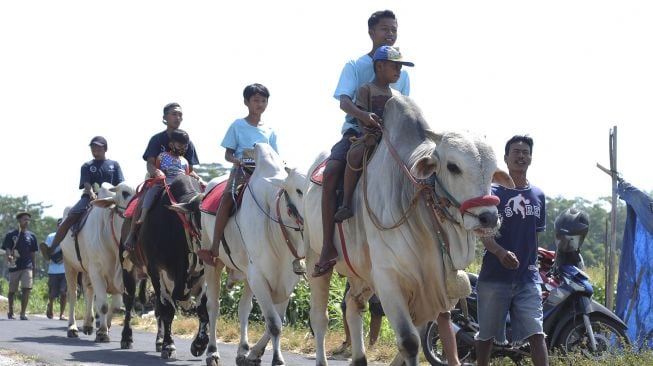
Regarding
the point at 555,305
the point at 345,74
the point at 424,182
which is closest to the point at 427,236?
the point at 424,182

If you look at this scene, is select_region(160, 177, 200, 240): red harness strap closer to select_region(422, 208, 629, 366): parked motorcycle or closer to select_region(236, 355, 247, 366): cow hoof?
select_region(236, 355, 247, 366): cow hoof

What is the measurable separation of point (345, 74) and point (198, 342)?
4312 millimetres

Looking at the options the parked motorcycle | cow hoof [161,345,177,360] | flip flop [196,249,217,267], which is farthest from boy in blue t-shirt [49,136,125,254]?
the parked motorcycle

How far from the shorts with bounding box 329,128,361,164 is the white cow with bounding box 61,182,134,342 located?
22.0 feet

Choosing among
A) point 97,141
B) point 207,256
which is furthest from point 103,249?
point 207,256

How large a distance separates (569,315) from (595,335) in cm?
31

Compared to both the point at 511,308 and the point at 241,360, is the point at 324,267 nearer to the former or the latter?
the point at 511,308

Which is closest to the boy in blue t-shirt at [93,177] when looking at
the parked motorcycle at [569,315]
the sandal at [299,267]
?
the sandal at [299,267]

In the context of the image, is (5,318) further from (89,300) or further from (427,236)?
(427,236)

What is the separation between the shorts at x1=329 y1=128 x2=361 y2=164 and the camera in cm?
879

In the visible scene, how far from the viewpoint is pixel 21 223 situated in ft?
76.9

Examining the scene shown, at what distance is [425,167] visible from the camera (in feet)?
24.6

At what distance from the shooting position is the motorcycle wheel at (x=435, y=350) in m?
10.9

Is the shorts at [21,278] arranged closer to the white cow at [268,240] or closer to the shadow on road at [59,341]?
the shadow on road at [59,341]
